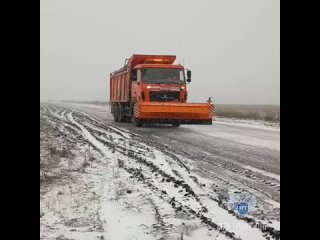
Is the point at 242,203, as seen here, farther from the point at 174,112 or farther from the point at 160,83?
the point at 160,83

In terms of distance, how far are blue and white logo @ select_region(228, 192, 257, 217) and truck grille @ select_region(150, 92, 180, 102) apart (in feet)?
40.8

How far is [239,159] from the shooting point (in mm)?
9680

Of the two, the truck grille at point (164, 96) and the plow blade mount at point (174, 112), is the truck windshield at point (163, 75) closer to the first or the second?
the truck grille at point (164, 96)

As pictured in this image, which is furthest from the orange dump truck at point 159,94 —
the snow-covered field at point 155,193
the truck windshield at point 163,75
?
the snow-covered field at point 155,193

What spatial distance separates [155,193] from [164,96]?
12.5m

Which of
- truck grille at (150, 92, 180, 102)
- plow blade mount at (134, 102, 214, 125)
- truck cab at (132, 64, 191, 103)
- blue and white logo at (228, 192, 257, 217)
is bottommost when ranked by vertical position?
blue and white logo at (228, 192, 257, 217)

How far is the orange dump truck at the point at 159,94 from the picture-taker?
58.0ft

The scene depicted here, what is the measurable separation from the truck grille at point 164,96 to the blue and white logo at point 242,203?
12.4 metres

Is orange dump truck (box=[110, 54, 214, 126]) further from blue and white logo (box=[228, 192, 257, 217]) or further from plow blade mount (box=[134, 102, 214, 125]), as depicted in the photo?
blue and white logo (box=[228, 192, 257, 217])

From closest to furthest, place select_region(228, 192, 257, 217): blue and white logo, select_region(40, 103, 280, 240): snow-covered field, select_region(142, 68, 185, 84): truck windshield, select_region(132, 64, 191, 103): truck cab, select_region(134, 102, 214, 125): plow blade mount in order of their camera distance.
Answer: select_region(40, 103, 280, 240): snow-covered field < select_region(228, 192, 257, 217): blue and white logo < select_region(134, 102, 214, 125): plow blade mount < select_region(132, 64, 191, 103): truck cab < select_region(142, 68, 185, 84): truck windshield

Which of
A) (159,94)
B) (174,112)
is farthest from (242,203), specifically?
(159,94)

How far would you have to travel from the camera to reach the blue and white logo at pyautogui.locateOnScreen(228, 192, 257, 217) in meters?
5.43

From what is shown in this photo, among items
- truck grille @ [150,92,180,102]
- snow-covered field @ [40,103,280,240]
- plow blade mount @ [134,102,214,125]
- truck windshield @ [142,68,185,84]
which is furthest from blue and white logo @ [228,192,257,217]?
truck windshield @ [142,68,185,84]

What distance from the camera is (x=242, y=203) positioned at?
5852mm
